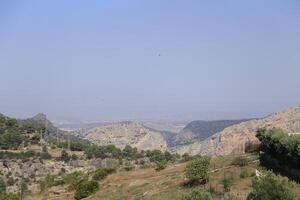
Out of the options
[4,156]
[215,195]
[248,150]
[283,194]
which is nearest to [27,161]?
[4,156]

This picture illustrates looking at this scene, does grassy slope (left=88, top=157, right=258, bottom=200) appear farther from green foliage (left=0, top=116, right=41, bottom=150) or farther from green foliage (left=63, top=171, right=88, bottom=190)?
green foliage (left=0, top=116, right=41, bottom=150)

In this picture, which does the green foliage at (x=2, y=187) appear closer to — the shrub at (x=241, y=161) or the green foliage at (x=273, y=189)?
the shrub at (x=241, y=161)

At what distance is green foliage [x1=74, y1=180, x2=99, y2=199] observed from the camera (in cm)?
5944

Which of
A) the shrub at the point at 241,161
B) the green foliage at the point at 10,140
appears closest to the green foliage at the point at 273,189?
the shrub at the point at 241,161

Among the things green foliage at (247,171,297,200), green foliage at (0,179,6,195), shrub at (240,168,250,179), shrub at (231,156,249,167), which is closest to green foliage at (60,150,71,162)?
green foliage at (0,179,6,195)

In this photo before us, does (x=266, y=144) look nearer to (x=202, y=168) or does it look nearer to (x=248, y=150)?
(x=202, y=168)

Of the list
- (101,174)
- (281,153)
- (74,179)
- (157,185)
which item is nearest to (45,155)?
(74,179)

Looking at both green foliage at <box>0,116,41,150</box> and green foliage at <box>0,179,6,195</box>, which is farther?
green foliage at <box>0,116,41,150</box>

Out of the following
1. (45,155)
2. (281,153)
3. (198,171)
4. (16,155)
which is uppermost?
(281,153)

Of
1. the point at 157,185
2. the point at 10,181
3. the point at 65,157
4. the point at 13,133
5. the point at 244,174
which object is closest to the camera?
the point at 244,174

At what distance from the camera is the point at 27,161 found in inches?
4213

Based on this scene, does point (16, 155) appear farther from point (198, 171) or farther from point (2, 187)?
point (198, 171)

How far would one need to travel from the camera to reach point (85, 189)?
59.8 meters

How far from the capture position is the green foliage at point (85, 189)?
195 ft
